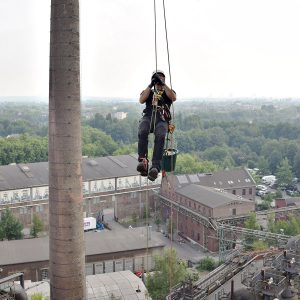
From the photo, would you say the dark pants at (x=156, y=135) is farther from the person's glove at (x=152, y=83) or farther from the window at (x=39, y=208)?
the window at (x=39, y=208)

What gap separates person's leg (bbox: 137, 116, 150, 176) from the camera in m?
5.87

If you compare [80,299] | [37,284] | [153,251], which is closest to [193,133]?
[153,251]

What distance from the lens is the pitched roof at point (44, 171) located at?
2734 cm

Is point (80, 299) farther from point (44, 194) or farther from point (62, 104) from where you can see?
point (44, 194)

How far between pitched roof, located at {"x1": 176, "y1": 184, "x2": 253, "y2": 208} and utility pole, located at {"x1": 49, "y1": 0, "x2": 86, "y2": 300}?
58.8 ft

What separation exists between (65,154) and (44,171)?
2379cm

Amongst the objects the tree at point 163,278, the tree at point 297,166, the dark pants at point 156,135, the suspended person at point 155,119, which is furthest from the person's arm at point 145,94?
the tree at point 297,166

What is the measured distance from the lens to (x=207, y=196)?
1009 inches

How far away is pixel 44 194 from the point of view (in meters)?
27.7

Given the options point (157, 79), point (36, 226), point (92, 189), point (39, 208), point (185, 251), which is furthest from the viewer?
point (92, 189)

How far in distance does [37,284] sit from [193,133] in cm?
4490

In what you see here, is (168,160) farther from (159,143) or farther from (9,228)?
(9,228)

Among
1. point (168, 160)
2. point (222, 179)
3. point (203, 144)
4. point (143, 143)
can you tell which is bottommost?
point (222, 179)

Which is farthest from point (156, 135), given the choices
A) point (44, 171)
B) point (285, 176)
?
point (285, 176)
